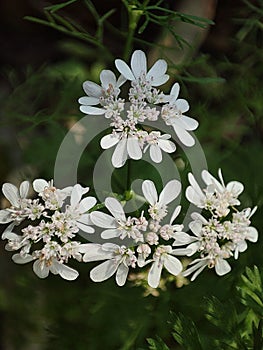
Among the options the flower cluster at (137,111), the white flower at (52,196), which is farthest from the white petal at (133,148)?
the white flower at (52,196)

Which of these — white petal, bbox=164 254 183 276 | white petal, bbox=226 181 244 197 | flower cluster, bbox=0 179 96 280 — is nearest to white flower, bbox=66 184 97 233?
flower cluster, bbox=0 179 96 280

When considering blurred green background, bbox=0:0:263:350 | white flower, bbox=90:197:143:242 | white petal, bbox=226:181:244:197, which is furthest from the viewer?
blurred green background, bbox=0:0:263:350

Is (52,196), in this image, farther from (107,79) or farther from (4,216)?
(107,79)

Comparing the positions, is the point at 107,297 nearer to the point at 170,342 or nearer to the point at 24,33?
the point at 170,342

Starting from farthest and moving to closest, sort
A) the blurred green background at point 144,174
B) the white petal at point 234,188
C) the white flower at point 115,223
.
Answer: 1. the blurred green background at point 144,174
2. the white petal at point 234,188
3. the white flower at point 115,223

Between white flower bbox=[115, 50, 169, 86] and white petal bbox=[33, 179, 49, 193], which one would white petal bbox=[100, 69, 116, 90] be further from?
white petal bbox=[33, 179, 49, 193]

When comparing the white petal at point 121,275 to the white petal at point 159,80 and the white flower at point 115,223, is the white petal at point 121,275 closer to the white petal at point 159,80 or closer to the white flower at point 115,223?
the white flower at point 115,223
